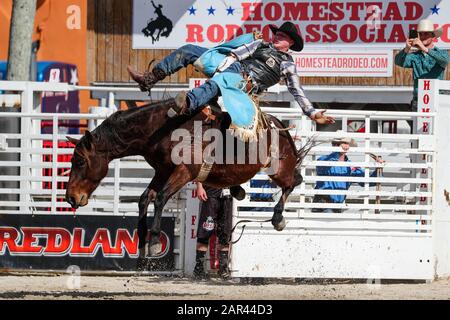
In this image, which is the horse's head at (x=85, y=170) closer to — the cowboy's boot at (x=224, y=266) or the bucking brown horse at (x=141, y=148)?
the bucking brown horse at (x=141, y=148)

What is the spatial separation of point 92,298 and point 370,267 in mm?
3412

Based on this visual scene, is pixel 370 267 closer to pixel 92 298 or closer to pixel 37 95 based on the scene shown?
pixel 92 298

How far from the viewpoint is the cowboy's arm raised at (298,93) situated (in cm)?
1077

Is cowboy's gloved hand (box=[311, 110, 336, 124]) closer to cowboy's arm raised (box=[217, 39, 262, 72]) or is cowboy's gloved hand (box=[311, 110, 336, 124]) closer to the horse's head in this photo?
cowboy's arm raised (box=[217, 39, 262, 72])

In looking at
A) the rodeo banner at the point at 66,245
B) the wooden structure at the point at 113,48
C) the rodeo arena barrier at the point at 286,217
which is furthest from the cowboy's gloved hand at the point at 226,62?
the wooden structure at the point at 113,48

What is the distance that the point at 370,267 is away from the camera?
1195 centimetres

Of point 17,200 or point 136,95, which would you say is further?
point 136,95

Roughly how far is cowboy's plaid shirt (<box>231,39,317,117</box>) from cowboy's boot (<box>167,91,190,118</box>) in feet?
3.00

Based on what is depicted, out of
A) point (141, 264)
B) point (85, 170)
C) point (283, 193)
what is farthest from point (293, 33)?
point (141, 264)

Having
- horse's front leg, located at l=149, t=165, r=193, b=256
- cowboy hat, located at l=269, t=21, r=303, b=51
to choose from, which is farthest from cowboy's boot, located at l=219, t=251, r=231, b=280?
cowboy hat, located at l=269, t=21, r=303, b=51

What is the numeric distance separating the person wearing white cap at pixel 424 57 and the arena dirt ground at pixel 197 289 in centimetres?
221

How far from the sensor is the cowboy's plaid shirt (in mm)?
10570

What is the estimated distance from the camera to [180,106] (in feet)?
32.3
